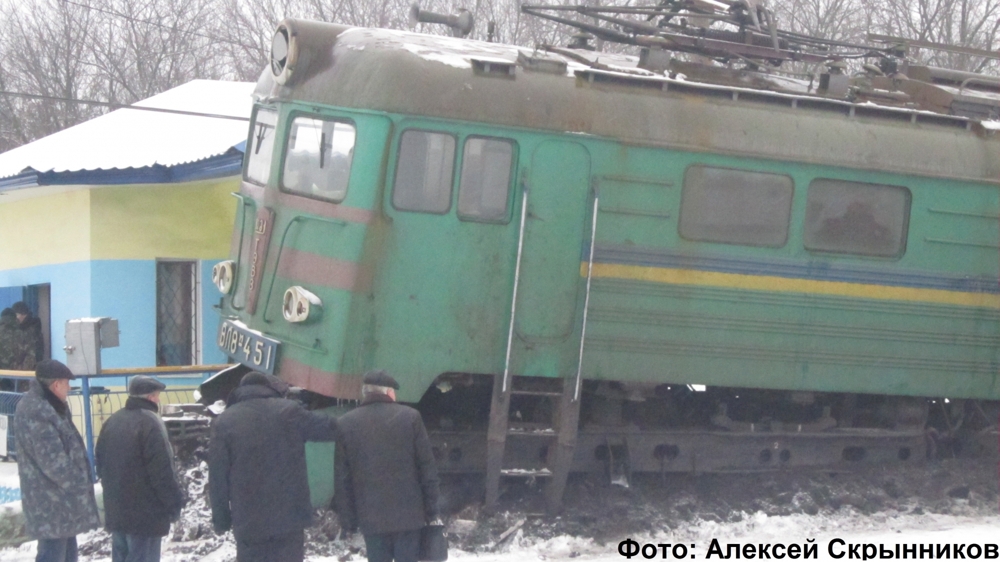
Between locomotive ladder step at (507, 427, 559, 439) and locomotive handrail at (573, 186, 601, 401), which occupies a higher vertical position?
locomotive handrail at (573, 186, 601, 401)

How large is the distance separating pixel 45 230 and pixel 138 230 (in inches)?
66.5

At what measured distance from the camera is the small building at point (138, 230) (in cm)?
1252

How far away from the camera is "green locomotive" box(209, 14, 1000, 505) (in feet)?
25.6

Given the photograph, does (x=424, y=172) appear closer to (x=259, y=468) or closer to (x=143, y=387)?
(x=143, y=387)

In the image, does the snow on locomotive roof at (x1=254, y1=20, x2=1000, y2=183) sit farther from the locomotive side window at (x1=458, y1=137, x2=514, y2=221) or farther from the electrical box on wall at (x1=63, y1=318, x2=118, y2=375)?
the electrical box on wall at (x1=63, y1=318, x2=118, y2=375)

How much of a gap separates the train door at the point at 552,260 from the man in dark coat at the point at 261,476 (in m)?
2.34

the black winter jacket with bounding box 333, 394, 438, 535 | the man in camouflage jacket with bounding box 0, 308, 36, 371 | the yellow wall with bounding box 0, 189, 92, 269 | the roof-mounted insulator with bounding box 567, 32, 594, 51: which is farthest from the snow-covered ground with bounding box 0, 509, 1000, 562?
the yellow wall with bounding box 0, 189, 92, 269

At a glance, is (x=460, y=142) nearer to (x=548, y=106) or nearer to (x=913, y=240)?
(x=548, y=106)

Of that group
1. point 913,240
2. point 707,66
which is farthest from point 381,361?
point 913,240

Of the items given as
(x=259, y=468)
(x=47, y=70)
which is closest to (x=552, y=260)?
(x=259, y=468)

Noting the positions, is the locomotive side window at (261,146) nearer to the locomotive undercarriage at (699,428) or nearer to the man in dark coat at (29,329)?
the locomotive undercarriage at (699,428)

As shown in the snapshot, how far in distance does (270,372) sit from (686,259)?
3132 millimetres

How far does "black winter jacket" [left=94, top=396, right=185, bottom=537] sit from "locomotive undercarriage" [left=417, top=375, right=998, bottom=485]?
7.50ft

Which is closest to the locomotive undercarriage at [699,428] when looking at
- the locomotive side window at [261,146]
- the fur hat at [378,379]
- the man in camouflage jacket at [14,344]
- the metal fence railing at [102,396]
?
the fur hat at [378,379]
